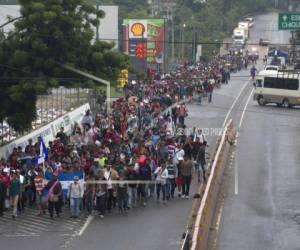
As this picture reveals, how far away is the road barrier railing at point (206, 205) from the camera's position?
19516 millimetres

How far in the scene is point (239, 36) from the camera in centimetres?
12500

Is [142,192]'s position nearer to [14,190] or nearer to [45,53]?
[14,190]

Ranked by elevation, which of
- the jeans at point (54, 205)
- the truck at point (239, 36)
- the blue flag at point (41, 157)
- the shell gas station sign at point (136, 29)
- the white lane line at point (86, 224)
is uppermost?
the shell gas station sign at point (136, 29)

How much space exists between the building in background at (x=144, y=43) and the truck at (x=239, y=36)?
3891cm

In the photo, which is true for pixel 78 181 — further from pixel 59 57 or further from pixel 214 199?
pixel 59 57

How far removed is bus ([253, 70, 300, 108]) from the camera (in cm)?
5766

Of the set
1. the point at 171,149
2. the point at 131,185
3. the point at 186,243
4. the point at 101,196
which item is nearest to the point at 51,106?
the point at 171,149

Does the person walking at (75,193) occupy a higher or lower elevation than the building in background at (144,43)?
lower

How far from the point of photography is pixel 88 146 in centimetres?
2944

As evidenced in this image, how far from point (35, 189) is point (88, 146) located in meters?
4.27

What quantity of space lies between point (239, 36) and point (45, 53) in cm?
9649

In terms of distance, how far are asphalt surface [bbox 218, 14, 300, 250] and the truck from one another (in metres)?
74.7

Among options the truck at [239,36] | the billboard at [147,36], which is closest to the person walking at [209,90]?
the billboard at [147,36]

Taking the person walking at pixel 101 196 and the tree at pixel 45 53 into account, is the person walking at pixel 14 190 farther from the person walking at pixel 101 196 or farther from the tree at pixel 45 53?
the tree at pixel 45 53
